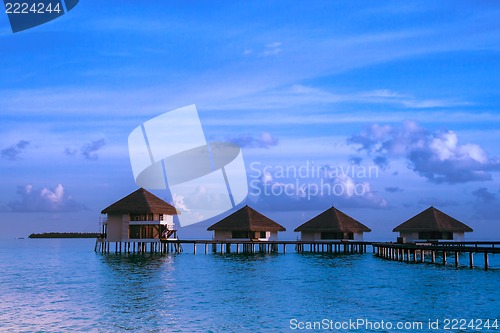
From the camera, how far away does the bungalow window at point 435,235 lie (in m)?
70.7

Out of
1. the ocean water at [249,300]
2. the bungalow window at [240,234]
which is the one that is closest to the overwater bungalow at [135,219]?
the bungalow window at [240,234]

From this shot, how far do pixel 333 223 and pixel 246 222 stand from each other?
32.3 ft

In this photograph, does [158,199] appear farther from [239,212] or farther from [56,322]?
[56,322]

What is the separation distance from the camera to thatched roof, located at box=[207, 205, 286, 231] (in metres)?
67.6

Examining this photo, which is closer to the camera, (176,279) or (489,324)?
(489,324)

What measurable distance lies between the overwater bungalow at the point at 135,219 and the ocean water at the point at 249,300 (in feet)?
64.2

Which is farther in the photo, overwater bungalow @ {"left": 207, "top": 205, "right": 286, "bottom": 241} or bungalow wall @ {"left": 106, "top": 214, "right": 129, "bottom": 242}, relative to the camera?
overwater bungalow @ {"left": 207, "top": 205, "right": 286, "bottom": 241}

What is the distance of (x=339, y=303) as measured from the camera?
93.1 ft

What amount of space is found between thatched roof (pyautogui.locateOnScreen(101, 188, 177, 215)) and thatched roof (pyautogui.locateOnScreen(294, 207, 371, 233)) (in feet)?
52.3

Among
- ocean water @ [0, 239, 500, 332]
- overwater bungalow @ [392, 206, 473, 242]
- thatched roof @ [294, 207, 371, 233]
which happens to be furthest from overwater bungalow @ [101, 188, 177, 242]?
overwater bungalow @ [392, 206, 473, 242]

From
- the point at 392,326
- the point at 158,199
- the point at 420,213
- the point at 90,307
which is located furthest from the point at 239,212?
the point at 392,326

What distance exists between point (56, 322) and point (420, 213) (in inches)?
2201

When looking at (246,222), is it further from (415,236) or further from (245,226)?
(415,236)

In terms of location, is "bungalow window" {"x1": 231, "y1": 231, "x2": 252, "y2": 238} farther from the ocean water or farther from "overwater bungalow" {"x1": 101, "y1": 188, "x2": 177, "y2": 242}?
the ocean water
